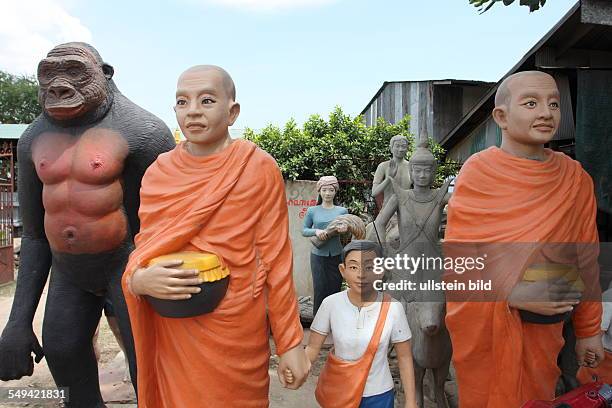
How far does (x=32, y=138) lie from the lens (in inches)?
93.4

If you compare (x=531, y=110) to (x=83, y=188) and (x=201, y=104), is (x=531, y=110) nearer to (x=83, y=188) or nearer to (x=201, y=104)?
(x=201, y=104)

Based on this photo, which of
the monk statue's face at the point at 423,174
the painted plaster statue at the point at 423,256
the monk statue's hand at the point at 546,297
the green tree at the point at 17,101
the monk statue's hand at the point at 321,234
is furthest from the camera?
the green tree at the point at 17,101

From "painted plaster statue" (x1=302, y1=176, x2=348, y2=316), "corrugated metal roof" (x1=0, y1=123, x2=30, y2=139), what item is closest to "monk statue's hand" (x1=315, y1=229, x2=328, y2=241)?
"painted plaster statue" (x1=302, y1=176, x2=348, y2=316)

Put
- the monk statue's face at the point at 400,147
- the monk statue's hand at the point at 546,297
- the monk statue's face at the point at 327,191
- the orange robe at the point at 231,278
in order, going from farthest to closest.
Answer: the monk statue's face at the point at 400,147, the monk statue's face at the point at 327,191, the monk statue's hand at the point at 546,297, the orange robe at the point at 231,278

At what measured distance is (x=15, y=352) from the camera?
2.40 metres

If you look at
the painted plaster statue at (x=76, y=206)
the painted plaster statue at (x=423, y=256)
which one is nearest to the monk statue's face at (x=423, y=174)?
the painted plaster statue at (x=423, y=256)

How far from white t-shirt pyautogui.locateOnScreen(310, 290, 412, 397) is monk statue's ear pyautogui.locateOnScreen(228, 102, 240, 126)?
1.02 m

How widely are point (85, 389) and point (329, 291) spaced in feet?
9.88

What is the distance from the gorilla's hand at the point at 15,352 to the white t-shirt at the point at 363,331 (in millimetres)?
1469

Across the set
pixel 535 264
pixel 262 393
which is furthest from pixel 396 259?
pixel 262 393

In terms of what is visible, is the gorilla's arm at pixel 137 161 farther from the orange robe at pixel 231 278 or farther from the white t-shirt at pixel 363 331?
the white t-shirt at pixel 363 331

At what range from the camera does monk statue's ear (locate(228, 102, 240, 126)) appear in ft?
6.79

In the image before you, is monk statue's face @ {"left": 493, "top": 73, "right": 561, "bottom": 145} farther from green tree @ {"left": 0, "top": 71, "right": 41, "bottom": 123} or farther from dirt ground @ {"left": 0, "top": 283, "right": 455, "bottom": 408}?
green tree @ {"left": 0, "top": 71, "right": 41, "bottom": 123}

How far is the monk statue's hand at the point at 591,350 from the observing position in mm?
2209
